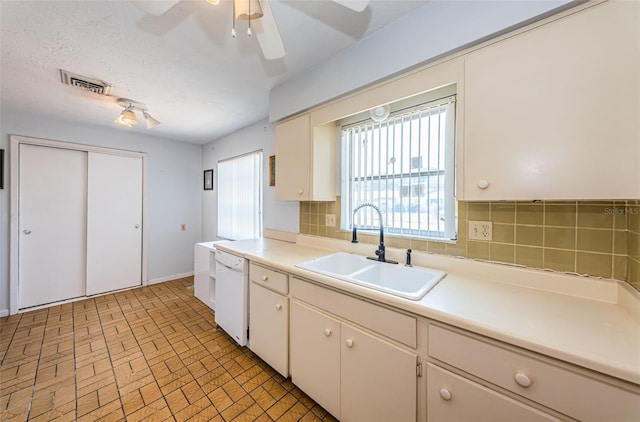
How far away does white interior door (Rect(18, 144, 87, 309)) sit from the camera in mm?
2766

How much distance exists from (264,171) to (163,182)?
6.58 feet

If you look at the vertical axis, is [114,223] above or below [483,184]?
below

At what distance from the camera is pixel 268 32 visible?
1137mm

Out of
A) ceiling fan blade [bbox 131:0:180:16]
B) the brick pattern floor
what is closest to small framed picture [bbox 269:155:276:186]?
the brick pattern floor

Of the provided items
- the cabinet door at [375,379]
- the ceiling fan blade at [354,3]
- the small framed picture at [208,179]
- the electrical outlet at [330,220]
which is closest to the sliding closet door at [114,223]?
the small framed picture at [208,179]

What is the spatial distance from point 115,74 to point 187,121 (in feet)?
3.63

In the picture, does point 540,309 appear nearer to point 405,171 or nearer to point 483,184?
point 483,184

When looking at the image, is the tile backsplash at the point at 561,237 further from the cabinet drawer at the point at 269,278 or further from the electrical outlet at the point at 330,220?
the cabinet drawer at the point at 269,278

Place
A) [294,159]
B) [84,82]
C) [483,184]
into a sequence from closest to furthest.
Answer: [483,184] → [84,82] → [294,159]

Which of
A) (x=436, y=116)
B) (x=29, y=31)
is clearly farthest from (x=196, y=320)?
(x=436, y=116)

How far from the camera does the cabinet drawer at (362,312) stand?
40.4 inches

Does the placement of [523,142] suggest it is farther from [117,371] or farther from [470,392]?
[117,371]

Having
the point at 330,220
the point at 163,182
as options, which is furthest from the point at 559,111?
the point at 163,182

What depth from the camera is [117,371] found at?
5.91ft
